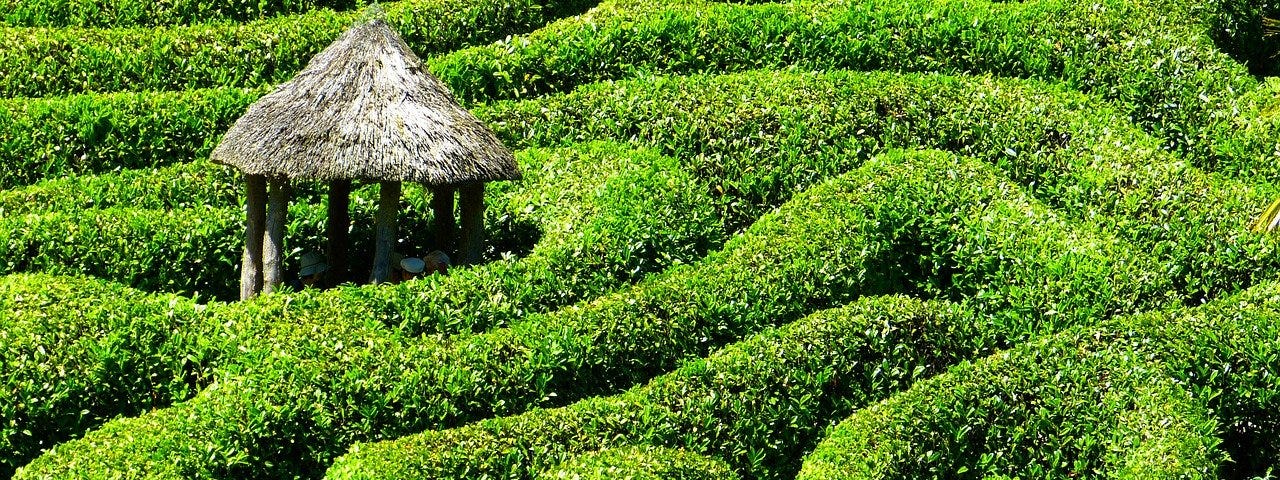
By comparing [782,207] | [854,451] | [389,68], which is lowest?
[854,451]

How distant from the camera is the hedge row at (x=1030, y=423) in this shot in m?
10.7

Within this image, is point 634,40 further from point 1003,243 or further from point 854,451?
point 854,451

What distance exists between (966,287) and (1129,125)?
255 cm

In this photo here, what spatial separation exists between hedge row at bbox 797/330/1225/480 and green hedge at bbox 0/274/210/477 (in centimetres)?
456

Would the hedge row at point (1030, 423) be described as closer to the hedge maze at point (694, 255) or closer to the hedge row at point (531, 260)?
the hedge maze at point (694, 255)

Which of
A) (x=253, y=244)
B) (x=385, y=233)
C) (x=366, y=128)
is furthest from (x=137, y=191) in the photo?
(x=366, y=128)

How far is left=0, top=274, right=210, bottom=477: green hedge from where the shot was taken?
34.9 feet

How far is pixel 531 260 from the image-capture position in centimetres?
1205

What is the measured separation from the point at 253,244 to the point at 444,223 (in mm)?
1538

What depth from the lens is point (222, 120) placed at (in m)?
13.9

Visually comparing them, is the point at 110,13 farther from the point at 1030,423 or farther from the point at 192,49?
the point at 1030,423

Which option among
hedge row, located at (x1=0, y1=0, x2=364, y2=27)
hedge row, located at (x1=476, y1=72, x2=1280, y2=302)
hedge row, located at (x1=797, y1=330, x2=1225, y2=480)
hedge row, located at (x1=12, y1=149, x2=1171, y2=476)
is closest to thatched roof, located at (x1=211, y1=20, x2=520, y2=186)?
hedge row, located at (x1=12, y1=149, x2=1171, y2=476)

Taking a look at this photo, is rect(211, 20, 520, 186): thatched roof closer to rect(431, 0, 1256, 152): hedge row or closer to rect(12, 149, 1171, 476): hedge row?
rect(12, 149, 1171, 476): hedge row

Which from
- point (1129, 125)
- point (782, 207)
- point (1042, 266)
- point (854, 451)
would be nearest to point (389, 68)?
point (782, 207)
